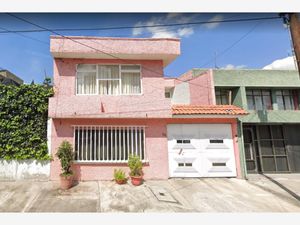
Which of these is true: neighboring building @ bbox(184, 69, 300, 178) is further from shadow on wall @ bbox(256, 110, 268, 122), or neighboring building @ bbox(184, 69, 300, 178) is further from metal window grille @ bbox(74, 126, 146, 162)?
metal window grille @ bbox(74, 126, 146, 162)

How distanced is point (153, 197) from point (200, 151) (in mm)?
3841

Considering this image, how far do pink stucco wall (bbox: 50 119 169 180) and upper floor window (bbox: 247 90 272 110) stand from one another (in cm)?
603

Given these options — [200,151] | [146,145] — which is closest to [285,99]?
[200,151]

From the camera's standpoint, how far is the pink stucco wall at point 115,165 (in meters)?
9.12

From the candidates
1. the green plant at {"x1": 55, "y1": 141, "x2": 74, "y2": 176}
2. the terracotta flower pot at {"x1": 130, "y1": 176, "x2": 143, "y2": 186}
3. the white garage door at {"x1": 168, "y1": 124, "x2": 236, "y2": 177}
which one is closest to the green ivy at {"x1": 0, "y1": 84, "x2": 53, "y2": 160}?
the green plant at {"x1": 55, "y1": 141, "x2": 74, "y2": 176}

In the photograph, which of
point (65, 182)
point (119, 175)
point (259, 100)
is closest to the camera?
point (65, 182)

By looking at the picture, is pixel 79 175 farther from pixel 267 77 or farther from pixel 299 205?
pixel 267 77

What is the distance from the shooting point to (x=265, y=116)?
1134 cm

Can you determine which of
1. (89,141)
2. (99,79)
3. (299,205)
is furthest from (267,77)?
(89,141)

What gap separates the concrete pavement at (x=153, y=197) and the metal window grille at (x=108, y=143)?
1.23 m

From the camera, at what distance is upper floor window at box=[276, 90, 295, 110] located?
12402 mm

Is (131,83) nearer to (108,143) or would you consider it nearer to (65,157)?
(108,143)
